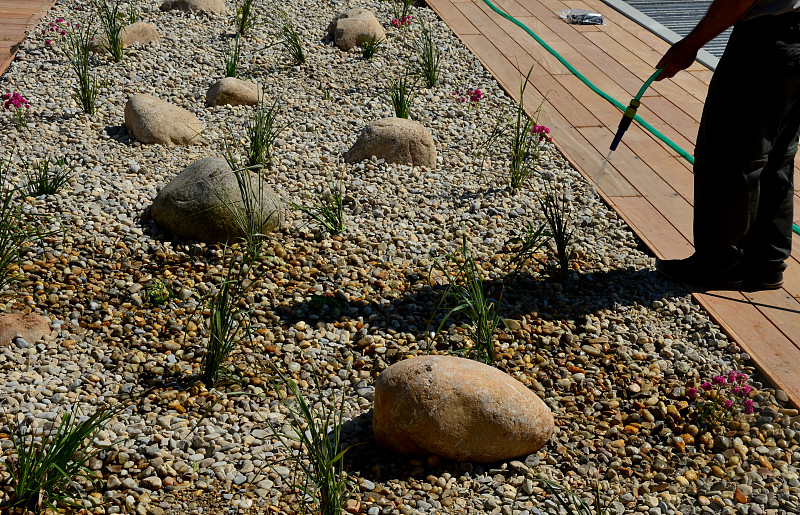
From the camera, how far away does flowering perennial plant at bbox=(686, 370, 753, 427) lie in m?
2.84

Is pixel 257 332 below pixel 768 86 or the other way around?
below

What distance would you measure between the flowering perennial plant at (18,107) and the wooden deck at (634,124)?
119 inches

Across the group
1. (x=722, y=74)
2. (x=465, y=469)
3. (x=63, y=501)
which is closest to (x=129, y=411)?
(x=63, y=501)

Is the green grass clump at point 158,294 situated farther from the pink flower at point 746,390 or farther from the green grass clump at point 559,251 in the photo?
the pink flower at point 746,390

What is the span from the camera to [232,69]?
5.35 meters

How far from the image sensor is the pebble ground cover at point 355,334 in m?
2.57

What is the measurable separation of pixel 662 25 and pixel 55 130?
4.96 metres

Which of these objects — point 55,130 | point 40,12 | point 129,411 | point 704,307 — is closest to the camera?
point 129,411

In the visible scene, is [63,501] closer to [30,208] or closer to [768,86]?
[30,208]

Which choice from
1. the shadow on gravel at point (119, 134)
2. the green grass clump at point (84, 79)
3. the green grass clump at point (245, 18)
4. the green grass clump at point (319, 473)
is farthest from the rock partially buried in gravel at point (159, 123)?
the green grass clump at point (319, 473)

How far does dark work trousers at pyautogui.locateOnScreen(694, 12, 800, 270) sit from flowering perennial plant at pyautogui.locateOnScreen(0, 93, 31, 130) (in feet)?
11.7

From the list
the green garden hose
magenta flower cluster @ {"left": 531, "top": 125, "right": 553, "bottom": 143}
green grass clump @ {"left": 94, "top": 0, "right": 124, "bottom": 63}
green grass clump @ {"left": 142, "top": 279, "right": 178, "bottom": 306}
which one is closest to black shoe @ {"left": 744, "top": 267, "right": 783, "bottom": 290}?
the green garden hose

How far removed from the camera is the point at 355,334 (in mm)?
3291

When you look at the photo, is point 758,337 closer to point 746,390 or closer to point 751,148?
point 746,390
